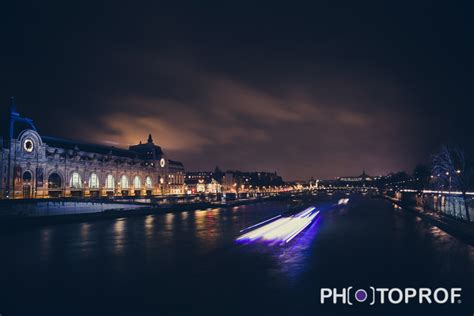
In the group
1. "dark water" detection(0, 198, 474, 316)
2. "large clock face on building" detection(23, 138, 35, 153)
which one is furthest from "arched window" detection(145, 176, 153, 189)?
"dark water" detection(0, 198, 474, 316)

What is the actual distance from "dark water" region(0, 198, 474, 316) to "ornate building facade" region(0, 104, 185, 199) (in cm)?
7161

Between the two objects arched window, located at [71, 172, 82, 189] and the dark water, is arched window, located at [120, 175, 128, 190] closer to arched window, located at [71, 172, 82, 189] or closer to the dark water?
arched window, located at [71, 172, 82, 189]

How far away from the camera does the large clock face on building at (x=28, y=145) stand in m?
86.7

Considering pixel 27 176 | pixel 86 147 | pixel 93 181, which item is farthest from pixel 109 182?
pixel 27 176

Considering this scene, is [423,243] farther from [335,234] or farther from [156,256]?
[156,256]

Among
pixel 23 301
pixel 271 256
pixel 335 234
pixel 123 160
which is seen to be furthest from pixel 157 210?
pixel 123 160

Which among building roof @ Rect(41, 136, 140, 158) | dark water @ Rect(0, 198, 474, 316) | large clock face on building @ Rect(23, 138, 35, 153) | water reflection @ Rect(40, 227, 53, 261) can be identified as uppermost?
building roof @ Rect(41, 136, 140, 158)

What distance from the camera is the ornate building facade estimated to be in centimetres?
8356

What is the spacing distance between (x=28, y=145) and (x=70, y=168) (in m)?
15.3

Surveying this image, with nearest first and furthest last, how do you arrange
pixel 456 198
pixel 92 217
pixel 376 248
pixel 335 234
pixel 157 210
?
pixel 376 248 < pixel 335 234 < pixel 92 217 < pixel 456 198 < pixel 157 210

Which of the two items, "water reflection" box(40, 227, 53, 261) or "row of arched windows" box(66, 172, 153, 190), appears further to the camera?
"row of arched windows" box(66, 172, 153, 190)

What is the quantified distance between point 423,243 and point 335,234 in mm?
6225

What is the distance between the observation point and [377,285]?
12.4 metres

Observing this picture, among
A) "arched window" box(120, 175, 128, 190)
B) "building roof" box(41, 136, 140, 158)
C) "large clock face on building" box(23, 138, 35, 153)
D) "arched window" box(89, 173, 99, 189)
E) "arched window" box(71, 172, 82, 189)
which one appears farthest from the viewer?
"arched window" box(120, 175, 128, 190)
